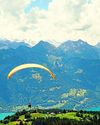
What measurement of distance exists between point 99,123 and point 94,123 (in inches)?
255

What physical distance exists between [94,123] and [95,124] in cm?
157

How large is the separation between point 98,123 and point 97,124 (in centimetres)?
78

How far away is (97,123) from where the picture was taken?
19825 cm

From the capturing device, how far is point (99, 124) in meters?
192

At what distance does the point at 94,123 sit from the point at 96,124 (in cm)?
196

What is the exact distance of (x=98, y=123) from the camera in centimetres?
19625

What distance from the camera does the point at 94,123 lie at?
656ft

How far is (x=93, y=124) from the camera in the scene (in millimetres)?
198750

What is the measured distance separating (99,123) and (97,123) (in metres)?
4.58

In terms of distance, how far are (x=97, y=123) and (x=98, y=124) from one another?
425 cm

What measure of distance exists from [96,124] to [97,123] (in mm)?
761

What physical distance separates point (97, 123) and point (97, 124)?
2274 millimetres

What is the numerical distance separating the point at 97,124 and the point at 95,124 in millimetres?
2526
